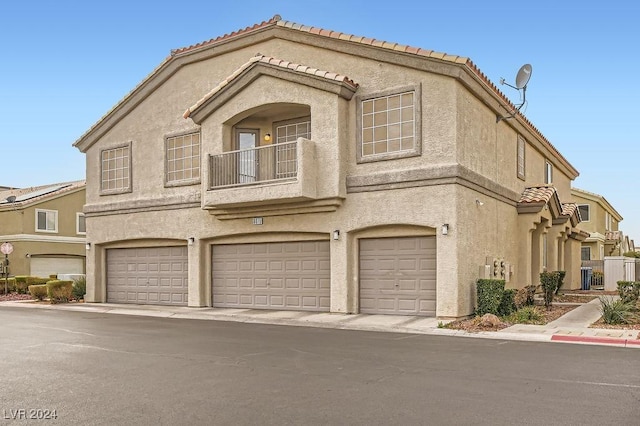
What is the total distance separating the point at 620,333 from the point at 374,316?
6656 millimetres

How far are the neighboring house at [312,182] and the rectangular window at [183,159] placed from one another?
71 mm

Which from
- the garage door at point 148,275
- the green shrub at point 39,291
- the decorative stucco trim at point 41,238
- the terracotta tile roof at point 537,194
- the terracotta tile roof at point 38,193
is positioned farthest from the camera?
the terracotta tile roof at point 38,193

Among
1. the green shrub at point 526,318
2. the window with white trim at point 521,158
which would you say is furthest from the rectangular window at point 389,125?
the window with white trim at point 521,158

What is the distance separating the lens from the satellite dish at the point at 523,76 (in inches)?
760

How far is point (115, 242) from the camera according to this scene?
974 inches

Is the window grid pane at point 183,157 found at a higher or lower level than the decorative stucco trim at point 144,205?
higher

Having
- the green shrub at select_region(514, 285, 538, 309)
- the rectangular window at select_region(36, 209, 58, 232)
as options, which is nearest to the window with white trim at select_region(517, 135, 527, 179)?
the green shrub at select_region(514, 285, 538, 309)

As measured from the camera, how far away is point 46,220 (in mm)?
41000

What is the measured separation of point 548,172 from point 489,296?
14505 millimetres

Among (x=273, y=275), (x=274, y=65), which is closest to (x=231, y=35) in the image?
(x=274, y=65)

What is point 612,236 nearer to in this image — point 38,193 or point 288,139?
point 288,139

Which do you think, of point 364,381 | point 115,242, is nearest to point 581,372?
point 364,381

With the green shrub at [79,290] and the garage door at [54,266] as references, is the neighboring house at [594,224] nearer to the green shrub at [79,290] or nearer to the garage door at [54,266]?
the green shrub at [79,290]

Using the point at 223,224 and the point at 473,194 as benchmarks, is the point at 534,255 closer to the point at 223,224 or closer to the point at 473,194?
the point at 473,194
